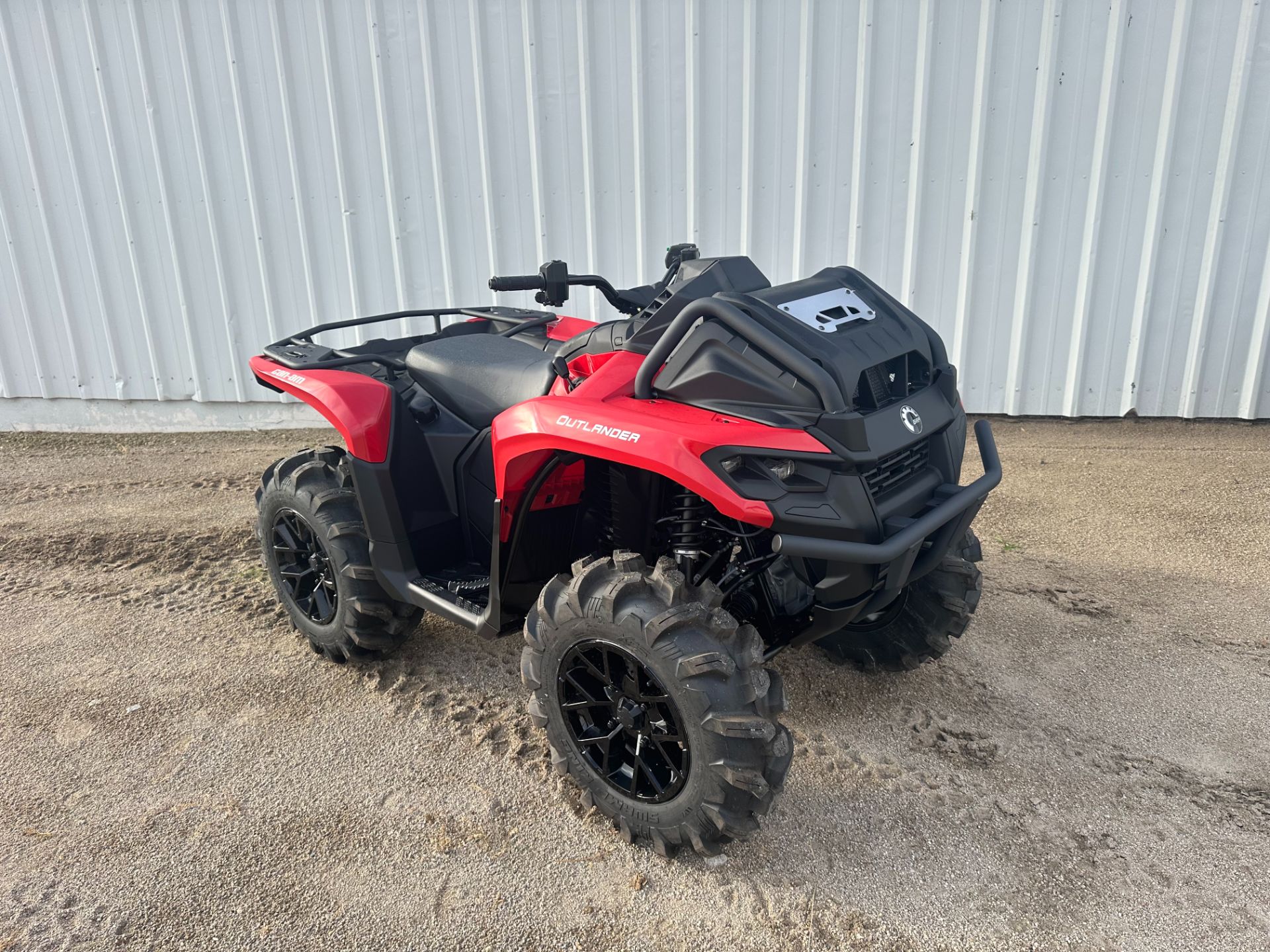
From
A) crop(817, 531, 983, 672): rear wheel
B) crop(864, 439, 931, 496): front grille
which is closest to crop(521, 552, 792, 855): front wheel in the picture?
crop(864, 439, 931, 496): front grille

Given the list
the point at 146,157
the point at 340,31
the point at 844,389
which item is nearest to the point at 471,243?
the point at 340,31

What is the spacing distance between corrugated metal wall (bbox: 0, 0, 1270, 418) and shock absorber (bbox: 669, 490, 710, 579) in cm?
372

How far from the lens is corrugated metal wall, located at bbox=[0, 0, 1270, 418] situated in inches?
207

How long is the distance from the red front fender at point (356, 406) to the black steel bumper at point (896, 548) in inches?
57.5

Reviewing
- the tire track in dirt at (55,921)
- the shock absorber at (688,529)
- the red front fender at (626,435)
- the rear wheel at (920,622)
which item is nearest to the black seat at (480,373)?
the red front fender at (626,435)

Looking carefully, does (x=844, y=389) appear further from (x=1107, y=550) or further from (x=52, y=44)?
(x=52, y=44)

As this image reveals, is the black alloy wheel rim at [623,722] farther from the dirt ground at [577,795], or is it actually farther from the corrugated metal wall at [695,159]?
the corrugated metal wall at [695,159]

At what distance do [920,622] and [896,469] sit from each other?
2.87 ft

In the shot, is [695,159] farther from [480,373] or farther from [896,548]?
[896,548]

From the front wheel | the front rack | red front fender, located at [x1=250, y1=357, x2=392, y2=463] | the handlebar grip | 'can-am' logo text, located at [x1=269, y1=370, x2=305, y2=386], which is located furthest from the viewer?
the front rack

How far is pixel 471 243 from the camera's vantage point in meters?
5.96

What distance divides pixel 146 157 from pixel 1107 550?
20.4 feet

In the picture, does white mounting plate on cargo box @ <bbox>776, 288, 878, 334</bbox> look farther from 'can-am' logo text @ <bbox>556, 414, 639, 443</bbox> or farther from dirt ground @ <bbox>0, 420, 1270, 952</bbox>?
dirt ground @ <bbox>0, 420, 1270, 952</bbox>

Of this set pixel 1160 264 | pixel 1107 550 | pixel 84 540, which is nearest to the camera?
pixel 1107 550
